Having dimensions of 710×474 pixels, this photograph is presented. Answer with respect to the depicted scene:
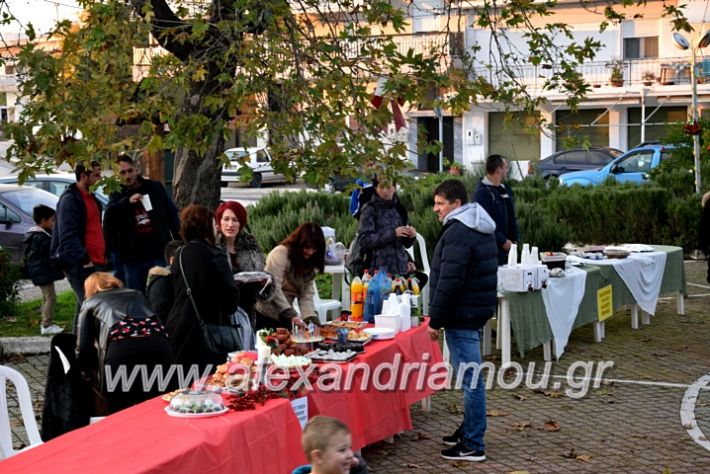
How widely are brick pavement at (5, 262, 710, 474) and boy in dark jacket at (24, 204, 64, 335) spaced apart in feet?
2.54

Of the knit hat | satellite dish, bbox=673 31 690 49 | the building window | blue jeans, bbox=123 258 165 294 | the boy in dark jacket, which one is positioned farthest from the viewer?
the building window

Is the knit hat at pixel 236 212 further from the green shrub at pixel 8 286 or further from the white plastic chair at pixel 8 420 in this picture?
the green shrub at pixel 8 286

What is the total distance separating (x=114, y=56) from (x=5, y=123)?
110cm

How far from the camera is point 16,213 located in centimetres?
1834

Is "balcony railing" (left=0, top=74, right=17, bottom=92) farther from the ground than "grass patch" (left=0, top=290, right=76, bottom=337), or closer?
farther from the ground

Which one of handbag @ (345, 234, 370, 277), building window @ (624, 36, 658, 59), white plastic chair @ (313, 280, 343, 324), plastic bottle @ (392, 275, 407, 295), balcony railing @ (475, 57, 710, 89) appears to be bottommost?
white plastic chair @ (313, 280, 343, 324)

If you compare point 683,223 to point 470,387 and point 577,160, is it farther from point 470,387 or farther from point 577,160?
point 577,160

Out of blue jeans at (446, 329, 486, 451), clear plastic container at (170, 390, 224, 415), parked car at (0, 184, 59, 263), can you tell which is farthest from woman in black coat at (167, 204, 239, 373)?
parked car at (0, 184, 59, 263)

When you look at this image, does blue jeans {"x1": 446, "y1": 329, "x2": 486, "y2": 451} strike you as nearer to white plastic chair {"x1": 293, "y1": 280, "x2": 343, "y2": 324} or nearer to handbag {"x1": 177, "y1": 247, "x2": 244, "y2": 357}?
handbag {"x1": 177, "y1": 247, "x2": 244, "y2": 357}

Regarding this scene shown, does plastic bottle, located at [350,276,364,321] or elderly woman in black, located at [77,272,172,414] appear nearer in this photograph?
elderly woman in black, located at [77,272,172,414]

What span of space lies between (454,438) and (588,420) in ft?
4.91

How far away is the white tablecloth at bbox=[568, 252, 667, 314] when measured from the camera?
13.3m

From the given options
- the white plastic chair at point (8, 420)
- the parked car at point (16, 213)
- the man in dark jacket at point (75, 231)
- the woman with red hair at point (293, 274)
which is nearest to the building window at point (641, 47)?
the parked car at point (16, 213)

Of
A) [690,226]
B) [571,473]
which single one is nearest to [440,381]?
[571,473]
